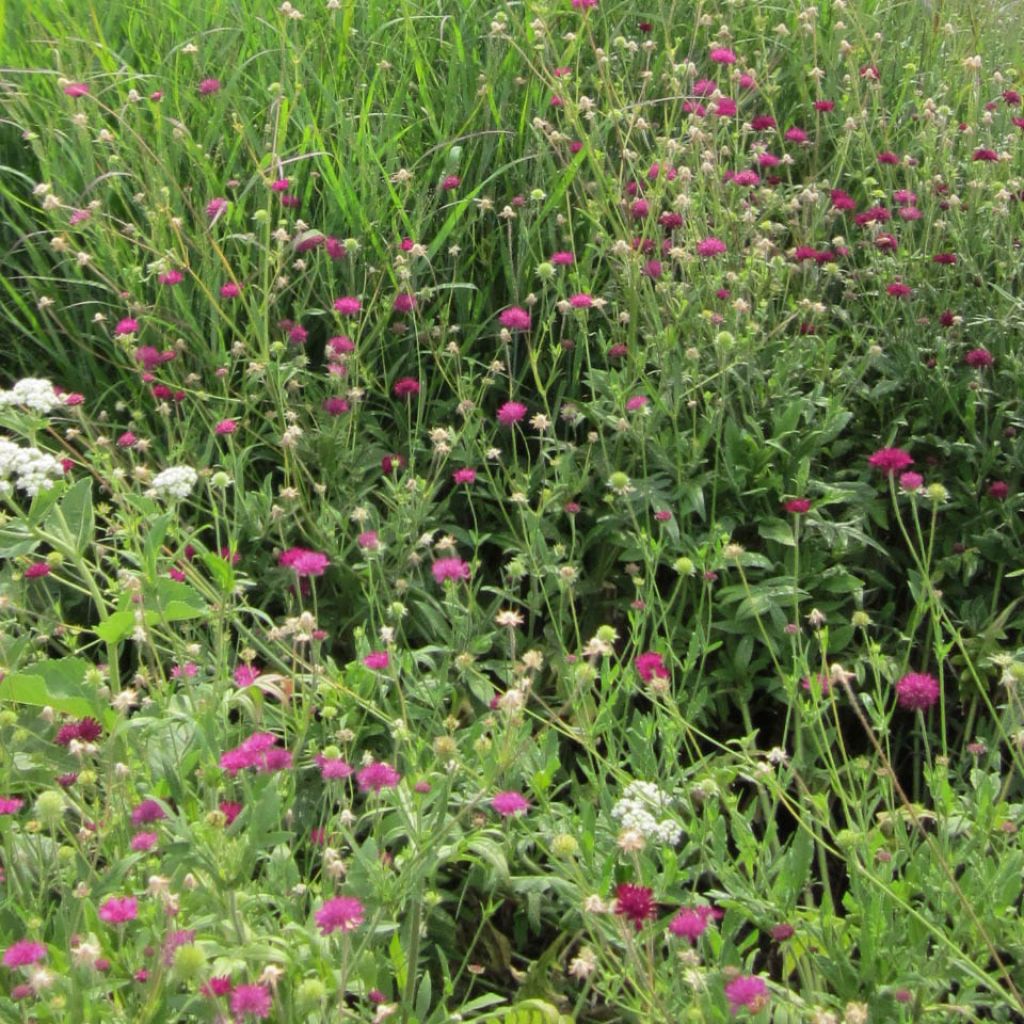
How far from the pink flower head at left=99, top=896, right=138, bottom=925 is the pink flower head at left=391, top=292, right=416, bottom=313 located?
1.41 meters

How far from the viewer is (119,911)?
136 centimetres

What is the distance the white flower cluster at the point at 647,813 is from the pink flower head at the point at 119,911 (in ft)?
1.64

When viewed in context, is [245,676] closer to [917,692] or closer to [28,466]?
[28,466]

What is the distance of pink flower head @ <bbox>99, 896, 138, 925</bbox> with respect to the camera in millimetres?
1355

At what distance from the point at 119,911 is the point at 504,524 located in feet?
4.41

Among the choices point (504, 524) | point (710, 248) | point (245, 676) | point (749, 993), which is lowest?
point (504, 524)

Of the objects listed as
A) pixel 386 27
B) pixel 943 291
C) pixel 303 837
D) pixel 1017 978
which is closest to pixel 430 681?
pixel 303 837

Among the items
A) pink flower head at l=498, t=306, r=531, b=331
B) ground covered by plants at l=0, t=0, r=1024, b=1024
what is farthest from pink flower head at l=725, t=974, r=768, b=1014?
pink flower head at l=498, t=306, r=531, b=331

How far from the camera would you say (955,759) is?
2.33 metres

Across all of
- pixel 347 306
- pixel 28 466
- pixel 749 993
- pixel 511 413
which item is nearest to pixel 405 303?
pixel 347 306

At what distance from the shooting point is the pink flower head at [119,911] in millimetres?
1355

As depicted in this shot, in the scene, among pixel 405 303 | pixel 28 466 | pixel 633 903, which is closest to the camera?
pixel 633 903

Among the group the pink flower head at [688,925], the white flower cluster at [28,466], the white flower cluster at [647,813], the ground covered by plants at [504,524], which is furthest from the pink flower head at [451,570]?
the pink flower head at [688,925]

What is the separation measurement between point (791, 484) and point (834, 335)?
0.42 meters
